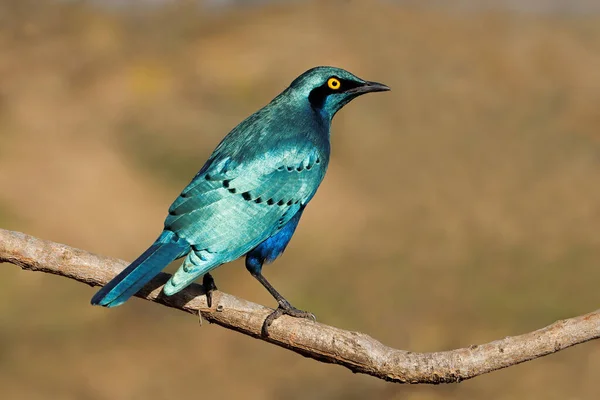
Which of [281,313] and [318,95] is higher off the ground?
[318,95]

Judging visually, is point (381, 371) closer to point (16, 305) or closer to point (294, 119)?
point (294, 119)

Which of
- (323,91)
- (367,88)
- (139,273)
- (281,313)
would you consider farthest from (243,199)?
(367,88)

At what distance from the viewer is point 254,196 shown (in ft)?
17.9

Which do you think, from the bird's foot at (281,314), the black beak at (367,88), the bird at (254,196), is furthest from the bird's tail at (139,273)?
the black beak at (367,88)

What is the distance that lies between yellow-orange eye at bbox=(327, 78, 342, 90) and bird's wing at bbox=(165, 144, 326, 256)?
0.49m

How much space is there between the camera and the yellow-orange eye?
598cm

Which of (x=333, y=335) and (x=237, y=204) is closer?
(x=333, y=335)

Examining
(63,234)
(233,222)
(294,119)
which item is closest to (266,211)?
(233,222)

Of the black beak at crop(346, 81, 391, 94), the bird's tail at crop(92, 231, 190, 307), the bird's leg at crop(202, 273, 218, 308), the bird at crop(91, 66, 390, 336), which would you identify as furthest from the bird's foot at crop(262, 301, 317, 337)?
the black beak at crop(346, 81, 391, 94)

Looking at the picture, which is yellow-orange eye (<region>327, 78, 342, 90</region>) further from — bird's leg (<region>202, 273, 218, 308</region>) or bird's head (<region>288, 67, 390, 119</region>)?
bird's leg (<region>202, 273, 218, 308</region>)

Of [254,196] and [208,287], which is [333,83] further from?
[208,287]

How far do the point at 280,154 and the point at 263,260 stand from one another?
71 cm

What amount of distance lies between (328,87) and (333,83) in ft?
0.15

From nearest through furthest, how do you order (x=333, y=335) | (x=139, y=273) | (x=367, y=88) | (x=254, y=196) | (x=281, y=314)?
(x=139, y=273)
(x=333, y=335)
(x=281, y=314)
(x=254, y=196)
(x=367, y=88)
